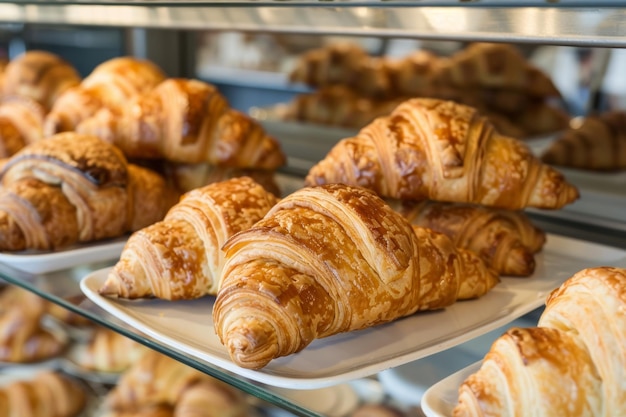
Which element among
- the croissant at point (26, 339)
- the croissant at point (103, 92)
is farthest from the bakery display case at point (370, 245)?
the croissant at point (26, 339)

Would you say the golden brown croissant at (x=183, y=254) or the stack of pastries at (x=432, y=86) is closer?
the golden brown croissant at (x=183, y=254)

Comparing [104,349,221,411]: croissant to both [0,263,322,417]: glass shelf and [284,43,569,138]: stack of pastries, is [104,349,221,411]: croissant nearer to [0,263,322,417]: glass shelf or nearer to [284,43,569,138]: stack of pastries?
[0,263,322,417]: glass shelf

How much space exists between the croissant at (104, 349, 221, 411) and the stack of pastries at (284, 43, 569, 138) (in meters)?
0.82

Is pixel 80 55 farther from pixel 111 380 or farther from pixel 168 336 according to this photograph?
pixel 168 336

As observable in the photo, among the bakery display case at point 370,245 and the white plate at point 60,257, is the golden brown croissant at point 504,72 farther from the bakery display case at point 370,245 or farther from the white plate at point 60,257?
the white plate at point 60,257

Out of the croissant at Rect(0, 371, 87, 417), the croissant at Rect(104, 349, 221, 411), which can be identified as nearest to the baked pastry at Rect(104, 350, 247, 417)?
the croissant at Rect(104, 349, 221, 411)

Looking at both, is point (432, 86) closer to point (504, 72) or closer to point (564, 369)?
point (504, 72)

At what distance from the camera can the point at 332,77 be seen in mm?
2389

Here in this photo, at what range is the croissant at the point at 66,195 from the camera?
3.94 feet

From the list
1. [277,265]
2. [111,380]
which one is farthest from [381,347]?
[111,380]

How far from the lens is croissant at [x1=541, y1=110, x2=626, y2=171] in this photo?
1588mm

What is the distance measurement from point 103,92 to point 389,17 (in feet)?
2.82

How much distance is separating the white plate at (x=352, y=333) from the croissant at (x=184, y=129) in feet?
1.14

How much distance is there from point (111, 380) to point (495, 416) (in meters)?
1.24
